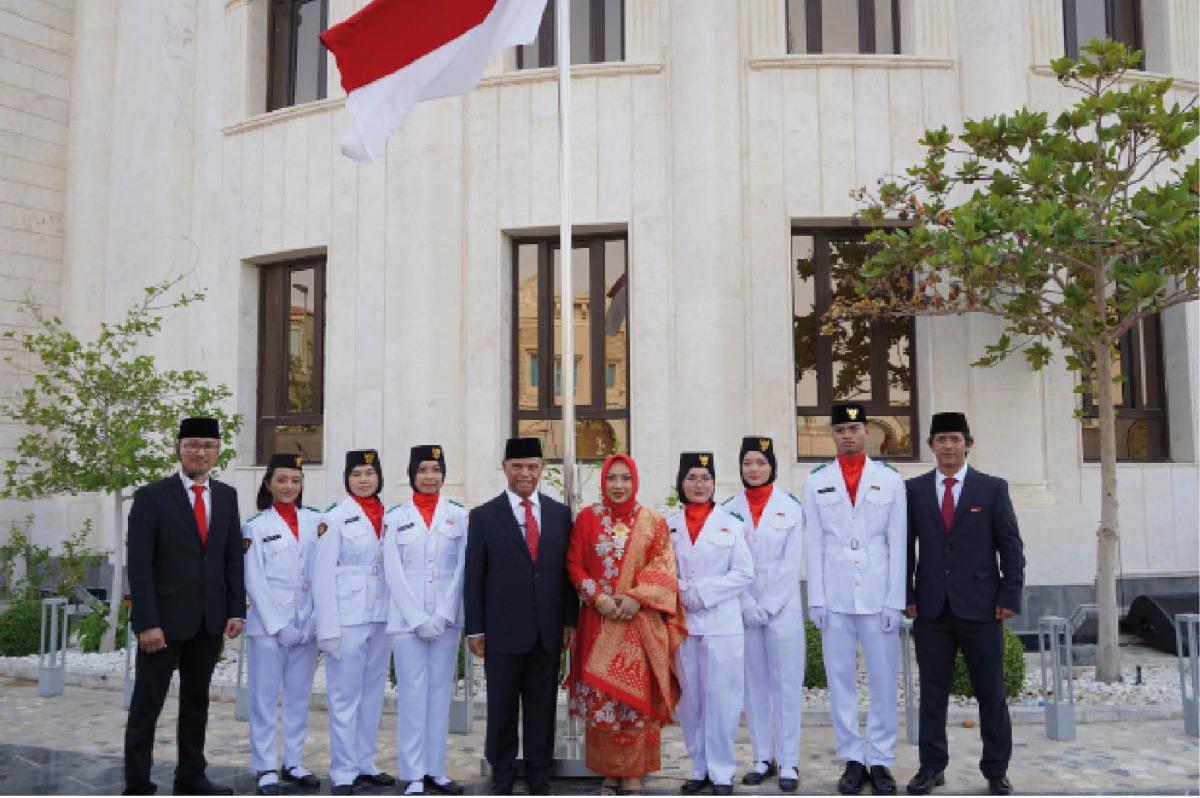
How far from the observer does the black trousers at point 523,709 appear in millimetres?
6027

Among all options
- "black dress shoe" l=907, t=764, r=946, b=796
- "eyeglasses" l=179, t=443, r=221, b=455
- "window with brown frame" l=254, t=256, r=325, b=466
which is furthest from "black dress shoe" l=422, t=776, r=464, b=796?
"window with brown frame" l=254, t=256, r=325, b=466

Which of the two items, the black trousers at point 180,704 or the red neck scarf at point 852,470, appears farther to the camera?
the red neck scarf at point 852,470

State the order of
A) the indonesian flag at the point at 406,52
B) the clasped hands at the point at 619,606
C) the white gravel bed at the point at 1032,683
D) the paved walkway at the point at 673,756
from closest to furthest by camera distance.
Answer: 1. the clasped hands at the point at 619,606
2. the paved walkway at the point at 673,756
3. the indonesian flag at the point at 406,52
4. the white gravel bed at the point at 1032,683

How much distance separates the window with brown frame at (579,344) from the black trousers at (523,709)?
5.78 m

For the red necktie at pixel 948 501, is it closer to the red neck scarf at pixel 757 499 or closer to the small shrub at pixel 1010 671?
the red neck scarf at pixel 757 499

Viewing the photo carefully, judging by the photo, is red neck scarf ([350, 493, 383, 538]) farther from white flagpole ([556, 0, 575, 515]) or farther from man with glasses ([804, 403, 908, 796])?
man with glasses ([804, 403, 908, 796])

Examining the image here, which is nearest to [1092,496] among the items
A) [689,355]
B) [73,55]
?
[689,355]

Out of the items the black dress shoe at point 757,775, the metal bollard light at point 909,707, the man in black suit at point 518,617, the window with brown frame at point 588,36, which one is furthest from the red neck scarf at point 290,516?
the window with brown frame at point 588,36

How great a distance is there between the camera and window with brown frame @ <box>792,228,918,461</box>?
11.7m

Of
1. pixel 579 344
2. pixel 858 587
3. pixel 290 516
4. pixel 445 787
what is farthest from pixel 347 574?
pixel 579 344

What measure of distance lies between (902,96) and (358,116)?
7.10 metres

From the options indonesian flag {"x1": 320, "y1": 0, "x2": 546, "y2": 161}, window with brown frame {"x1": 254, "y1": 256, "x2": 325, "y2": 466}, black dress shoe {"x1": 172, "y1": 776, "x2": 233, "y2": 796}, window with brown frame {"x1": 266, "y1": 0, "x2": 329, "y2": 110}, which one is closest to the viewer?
black dress shoe {"x1": 172, "y1": 776, "x2": 233, "y2": 796}

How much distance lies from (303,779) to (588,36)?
956 cm

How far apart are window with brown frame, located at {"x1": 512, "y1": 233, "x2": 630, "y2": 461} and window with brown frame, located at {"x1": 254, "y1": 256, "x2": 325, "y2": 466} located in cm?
297
